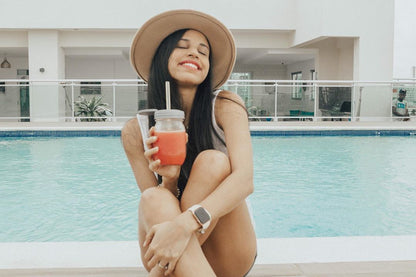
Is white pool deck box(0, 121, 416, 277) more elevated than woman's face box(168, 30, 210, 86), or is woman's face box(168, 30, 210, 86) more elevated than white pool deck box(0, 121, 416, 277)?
woman's face box(168, 30, 210, 86)

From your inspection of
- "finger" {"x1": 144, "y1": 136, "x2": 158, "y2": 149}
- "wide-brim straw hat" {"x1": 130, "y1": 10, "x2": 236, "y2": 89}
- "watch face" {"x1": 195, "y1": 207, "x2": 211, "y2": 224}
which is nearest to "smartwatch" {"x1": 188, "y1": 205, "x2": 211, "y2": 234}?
"watch face" {"x1": 195, "y1": 207, "x2": 211, "y2": 224}

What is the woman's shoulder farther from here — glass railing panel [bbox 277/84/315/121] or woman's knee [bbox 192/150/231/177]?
glass railing panel [bbox 277/84/315/121]

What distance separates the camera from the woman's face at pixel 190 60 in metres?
1.71

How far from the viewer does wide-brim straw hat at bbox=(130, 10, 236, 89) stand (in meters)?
1.68

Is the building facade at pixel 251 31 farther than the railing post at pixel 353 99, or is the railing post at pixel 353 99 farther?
the building facade at pixel 251 31

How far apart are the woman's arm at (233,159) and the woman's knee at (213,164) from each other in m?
0.03

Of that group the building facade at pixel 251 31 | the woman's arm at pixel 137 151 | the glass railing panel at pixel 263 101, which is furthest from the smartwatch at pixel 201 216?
the building facade at pixel 251 31

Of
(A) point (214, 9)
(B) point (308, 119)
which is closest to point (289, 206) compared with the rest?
(B) point (308, 119)

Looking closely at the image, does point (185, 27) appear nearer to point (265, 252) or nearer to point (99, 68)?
point (265, 252)

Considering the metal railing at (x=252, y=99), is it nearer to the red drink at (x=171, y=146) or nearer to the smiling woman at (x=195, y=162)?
the smiling woman at (x=195, y=162)

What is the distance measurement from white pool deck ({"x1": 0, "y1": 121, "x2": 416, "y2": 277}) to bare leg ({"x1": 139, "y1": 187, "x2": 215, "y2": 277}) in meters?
0.37

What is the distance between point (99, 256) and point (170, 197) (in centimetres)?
62

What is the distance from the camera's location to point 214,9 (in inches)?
524

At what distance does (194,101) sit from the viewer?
1.81 m
